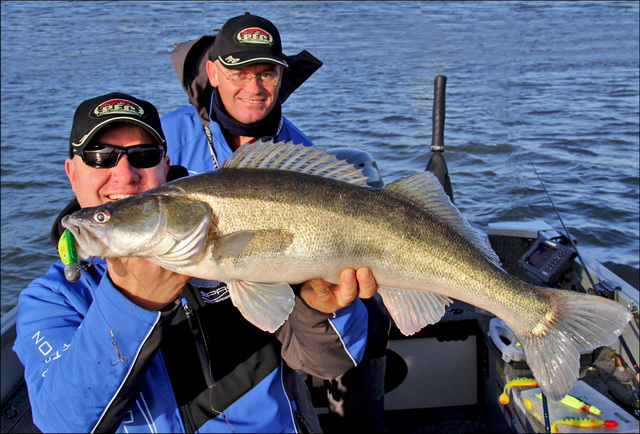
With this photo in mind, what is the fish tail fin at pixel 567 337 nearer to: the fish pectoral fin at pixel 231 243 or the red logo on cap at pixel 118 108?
the fish pectoral fin at pixel 231 243

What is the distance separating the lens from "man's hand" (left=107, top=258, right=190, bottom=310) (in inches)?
82.0

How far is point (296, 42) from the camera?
17875 mm

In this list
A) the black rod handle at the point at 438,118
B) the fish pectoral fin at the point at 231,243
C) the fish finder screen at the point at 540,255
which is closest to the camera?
the fish pectoral fin at the point at 231,243

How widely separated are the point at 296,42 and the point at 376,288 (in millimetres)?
16464

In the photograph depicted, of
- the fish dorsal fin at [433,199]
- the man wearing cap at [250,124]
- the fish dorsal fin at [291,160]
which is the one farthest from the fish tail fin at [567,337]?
the man wearing cap at [250,124]

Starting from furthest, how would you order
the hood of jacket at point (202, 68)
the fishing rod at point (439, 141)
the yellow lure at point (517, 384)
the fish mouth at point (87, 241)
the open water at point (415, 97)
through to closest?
1. the open water at point (415, 97)
2. the fishing rod at point (439, 141)
3. the hood of jacket at point (202, 68)
4. the yellow lure at point (517, 384)
5. the fish mouth at point (87, 241)

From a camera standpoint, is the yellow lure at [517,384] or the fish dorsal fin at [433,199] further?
the yellow lure at [517,384]

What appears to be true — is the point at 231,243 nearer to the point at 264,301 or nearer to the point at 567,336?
the point at 264,301

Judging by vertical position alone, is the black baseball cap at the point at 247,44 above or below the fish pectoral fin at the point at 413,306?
above

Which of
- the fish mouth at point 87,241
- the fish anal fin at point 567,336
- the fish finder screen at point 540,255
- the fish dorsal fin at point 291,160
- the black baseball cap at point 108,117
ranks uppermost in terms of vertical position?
the black baseball cap at point 108,117

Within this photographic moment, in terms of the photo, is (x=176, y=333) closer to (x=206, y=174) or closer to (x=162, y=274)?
(x=162, y=274)

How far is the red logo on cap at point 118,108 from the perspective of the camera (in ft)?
7.99

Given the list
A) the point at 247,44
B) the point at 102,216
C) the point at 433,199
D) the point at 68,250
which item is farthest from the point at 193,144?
the point at 433,199

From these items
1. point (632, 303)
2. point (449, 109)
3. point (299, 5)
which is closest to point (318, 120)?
point (449, 109)
